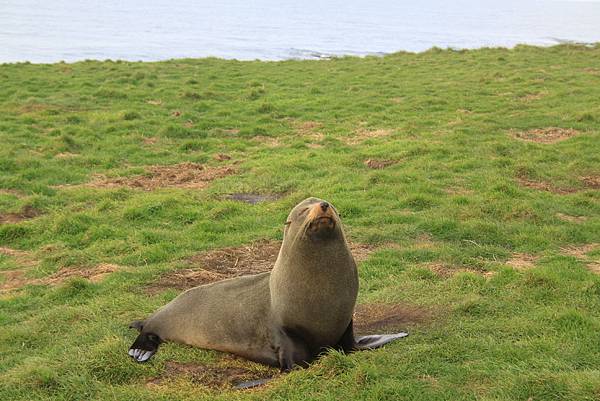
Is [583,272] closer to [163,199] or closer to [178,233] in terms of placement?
[178,233]

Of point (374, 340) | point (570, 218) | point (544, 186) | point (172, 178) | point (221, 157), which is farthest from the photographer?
point (221, 157)

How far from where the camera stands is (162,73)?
30062 millimetres

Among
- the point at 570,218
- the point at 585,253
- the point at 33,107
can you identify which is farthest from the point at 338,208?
the point at 33,107

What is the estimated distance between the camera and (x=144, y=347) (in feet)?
23.7

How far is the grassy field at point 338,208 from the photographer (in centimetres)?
653

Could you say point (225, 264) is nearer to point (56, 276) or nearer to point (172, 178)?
point (56, 276)

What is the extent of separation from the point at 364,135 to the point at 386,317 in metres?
11.8

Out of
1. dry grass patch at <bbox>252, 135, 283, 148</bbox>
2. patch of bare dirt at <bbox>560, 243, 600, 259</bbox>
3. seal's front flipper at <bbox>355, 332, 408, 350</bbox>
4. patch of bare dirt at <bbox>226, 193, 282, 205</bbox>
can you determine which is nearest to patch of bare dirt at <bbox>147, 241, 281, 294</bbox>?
patch of bare dirt at <bbox>226, 193, 282, 205</bbox>

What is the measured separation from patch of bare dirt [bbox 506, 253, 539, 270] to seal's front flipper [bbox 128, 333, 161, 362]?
4908 mm

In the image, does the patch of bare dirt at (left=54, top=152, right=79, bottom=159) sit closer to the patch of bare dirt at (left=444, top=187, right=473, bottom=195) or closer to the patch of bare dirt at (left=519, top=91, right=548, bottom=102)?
the patch of bare dirt at (left=444, top=187, right=473, bottom=195)

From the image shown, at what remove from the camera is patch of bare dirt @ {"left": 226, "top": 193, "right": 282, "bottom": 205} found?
45.0 ft

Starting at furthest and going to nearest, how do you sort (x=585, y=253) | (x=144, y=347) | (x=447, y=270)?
(x=585, y=253)
(x=447, y=270)
(x=144, y=347)

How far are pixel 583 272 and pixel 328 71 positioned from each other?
23.2m

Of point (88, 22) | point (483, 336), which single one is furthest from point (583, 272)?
point (88, 22)
